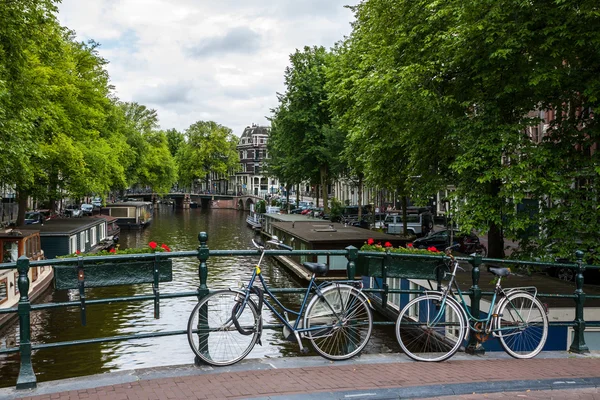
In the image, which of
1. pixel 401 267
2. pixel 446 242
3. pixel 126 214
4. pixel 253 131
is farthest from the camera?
pixel 253 131

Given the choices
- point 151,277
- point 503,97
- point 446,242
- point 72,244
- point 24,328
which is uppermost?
point 503,97

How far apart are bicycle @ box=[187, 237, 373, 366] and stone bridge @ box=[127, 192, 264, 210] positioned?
313ft

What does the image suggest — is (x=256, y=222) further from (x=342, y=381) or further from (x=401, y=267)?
(x=342, y=381)

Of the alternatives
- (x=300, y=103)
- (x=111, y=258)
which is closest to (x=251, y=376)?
(x=111, y=258)

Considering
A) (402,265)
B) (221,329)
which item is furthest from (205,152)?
(221,329)

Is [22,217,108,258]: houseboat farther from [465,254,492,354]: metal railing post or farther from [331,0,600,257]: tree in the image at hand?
[465,254,492,354]: metal railing post

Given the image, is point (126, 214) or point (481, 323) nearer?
point (481, 323)

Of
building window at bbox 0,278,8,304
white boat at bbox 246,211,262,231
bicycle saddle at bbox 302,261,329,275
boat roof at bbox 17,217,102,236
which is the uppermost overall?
bicycle saddle at bbox 302,261,329,275

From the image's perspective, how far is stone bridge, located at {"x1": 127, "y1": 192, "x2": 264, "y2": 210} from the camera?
4139 inches

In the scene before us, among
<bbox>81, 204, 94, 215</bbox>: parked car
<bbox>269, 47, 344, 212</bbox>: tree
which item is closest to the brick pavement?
<bbox>269, 47, 344, 212</bbox>: tree

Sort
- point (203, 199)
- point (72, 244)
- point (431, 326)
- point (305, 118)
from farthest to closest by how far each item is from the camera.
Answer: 1. point (203, 199)
2. point (305, 118)
3. point (72, 244)
4. point (431, 326)

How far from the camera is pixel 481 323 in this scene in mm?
7043

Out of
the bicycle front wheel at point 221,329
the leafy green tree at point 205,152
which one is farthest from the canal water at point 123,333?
the leafy green tree at point 205,152

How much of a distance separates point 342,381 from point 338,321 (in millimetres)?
903
